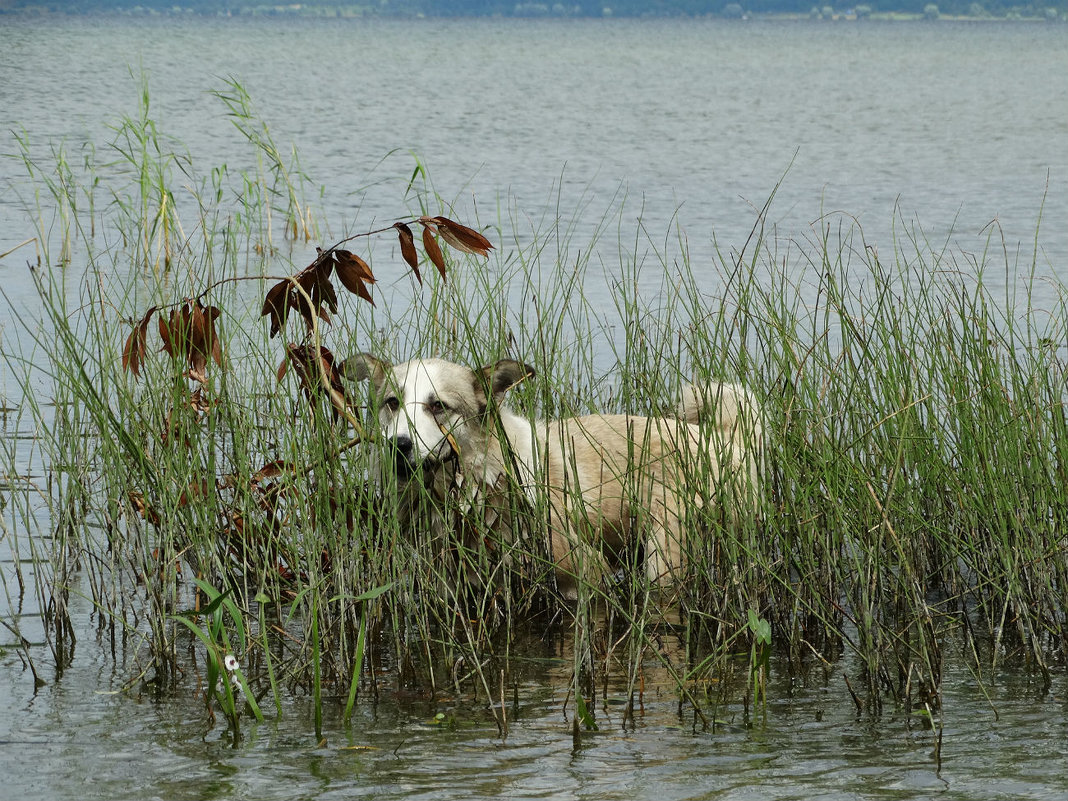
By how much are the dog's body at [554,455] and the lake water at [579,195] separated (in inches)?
24.2

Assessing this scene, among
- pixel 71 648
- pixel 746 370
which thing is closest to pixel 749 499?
pixel 746 370

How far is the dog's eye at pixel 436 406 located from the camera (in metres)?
5.11

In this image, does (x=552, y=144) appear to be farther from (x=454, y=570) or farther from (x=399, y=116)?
(x=454, y=570)

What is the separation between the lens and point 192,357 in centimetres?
466

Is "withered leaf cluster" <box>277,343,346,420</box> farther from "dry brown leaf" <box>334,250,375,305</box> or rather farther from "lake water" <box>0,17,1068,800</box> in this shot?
"lake water" <box>0,17,1068,800</box>

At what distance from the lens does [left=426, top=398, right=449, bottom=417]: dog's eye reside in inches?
201

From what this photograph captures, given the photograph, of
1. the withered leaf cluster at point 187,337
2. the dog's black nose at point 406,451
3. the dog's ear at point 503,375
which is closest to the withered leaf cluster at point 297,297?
the withered leaf cluster at point 187,337

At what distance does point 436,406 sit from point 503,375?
0.98ft

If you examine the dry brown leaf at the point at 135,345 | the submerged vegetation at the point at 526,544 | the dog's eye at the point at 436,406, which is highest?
the dry brown leaf at the point at 135,345

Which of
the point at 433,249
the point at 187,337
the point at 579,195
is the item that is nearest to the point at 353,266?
the point at 433,249

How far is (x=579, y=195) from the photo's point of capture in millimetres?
20562

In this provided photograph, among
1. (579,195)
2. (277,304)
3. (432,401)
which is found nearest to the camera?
(277,304)

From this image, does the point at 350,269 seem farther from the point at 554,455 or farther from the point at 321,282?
the point at 554,455

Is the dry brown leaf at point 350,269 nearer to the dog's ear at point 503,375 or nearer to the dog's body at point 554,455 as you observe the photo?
the dog's body at point 554,455
